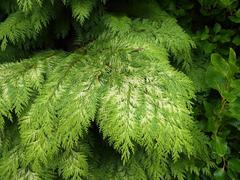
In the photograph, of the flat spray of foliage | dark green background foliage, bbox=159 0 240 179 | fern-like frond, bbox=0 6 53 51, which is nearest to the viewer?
the flat spray of foliage

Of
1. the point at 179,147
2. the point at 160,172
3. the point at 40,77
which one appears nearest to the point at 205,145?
the point at 160,172

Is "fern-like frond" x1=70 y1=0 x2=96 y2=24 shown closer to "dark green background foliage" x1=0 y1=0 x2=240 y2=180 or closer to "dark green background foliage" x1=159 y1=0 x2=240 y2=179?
"dark green background foliage" x1=0 y1=0 x2=240 y2=180

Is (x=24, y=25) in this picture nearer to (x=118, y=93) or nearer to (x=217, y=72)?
(x=118, y=93)

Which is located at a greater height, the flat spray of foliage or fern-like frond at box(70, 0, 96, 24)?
fern-like frond at box(70, 0, 96, 24)

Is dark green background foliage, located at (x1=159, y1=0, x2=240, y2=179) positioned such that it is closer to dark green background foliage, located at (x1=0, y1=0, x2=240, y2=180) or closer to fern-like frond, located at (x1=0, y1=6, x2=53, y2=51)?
dark green background foliage, located at (x1=0, y1=0, x2=240, y2=180)

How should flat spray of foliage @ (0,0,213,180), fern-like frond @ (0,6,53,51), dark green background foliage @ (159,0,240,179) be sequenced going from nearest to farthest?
flat spray of foliage @ (0,0,213,180)
dark green background foliage @ (159,0,240,179)
fern-like frond @ (0,6,53,51)

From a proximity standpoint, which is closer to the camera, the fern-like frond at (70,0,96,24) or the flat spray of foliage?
the flat spray of foliage

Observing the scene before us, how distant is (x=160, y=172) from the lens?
173cm

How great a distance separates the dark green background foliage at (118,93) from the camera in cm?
141

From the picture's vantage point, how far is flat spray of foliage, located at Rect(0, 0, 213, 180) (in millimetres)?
1395

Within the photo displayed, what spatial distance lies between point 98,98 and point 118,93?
0.09 m

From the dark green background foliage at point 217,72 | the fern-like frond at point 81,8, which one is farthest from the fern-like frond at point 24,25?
the dark green background foliage at point 217,72

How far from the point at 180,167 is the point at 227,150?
0.88 feet

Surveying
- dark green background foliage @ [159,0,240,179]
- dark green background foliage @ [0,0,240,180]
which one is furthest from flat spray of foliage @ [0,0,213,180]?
dark green background foliage @ [159,0,240,179]
